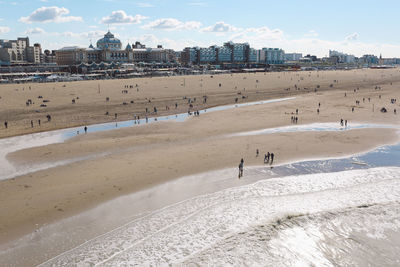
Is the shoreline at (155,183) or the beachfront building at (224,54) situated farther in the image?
the beachfront building at (224,54)

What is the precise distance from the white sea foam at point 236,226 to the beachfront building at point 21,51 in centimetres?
14430

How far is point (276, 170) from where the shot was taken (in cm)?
1911

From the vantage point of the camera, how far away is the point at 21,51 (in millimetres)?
146625

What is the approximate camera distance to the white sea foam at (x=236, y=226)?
10984 mm

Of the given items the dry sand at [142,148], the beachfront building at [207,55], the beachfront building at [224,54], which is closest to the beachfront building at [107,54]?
the beachfront building at [207,55]

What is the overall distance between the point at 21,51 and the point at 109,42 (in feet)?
132

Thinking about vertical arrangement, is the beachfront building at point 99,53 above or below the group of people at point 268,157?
above

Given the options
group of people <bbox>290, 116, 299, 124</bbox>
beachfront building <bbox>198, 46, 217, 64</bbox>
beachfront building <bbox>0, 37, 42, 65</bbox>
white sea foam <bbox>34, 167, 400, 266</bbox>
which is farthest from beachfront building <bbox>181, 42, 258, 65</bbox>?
white sea foam <bbox>34, 167, 400, 266</bbox>

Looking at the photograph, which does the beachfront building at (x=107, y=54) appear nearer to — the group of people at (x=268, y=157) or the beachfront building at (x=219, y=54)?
the beachfront building at (x=219, y=54)

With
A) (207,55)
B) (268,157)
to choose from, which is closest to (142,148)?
Answer: (268,157)

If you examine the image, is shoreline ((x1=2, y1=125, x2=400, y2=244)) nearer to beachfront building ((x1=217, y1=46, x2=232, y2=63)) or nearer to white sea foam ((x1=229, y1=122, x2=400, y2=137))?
white sea foam ((x1=229, y1=122, x2=400, y2=137))

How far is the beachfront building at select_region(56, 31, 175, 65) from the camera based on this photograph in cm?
12519

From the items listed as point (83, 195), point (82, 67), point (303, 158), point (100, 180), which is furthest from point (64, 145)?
point (82, 67)

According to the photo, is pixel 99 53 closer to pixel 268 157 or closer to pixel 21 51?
pixel 21 51
